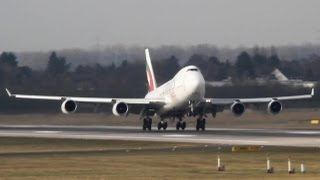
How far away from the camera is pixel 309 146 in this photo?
55312 millimetres

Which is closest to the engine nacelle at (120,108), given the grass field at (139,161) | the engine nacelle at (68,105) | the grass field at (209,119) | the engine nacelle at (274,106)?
the engine nacelle at (68,105)

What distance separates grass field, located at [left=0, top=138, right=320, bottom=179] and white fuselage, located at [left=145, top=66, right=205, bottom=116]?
1497cm

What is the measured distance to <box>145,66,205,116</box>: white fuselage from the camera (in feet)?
248

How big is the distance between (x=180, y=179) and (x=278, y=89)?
218ft

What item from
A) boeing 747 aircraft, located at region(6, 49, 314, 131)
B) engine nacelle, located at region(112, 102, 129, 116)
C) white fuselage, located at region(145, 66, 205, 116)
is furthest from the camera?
engine nacelle, located at region(112, 102, 129, 116)

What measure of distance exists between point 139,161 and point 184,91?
3070 centimetres

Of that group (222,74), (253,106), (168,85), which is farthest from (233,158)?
(222,74)

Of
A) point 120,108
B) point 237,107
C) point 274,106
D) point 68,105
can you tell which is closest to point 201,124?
point 237,107

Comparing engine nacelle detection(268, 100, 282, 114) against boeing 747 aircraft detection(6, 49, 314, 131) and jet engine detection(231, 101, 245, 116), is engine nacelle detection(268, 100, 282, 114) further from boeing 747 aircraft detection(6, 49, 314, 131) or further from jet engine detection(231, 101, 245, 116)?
jet engine detection(231, 101, 245, 116)

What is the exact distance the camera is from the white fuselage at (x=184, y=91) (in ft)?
248

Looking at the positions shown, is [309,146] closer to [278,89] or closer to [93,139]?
[93,139]

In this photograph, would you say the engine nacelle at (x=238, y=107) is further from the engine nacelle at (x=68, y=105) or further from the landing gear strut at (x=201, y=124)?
the engine nacelle at (x=68, y=105)

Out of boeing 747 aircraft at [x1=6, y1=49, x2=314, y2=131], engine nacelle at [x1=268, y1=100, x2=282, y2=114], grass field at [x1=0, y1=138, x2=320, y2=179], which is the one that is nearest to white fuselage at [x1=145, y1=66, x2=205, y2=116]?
boeing 747 aircraft at [x1=6, y1=49, x2=314, y2=131]

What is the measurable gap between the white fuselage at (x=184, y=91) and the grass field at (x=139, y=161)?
49.1ft
